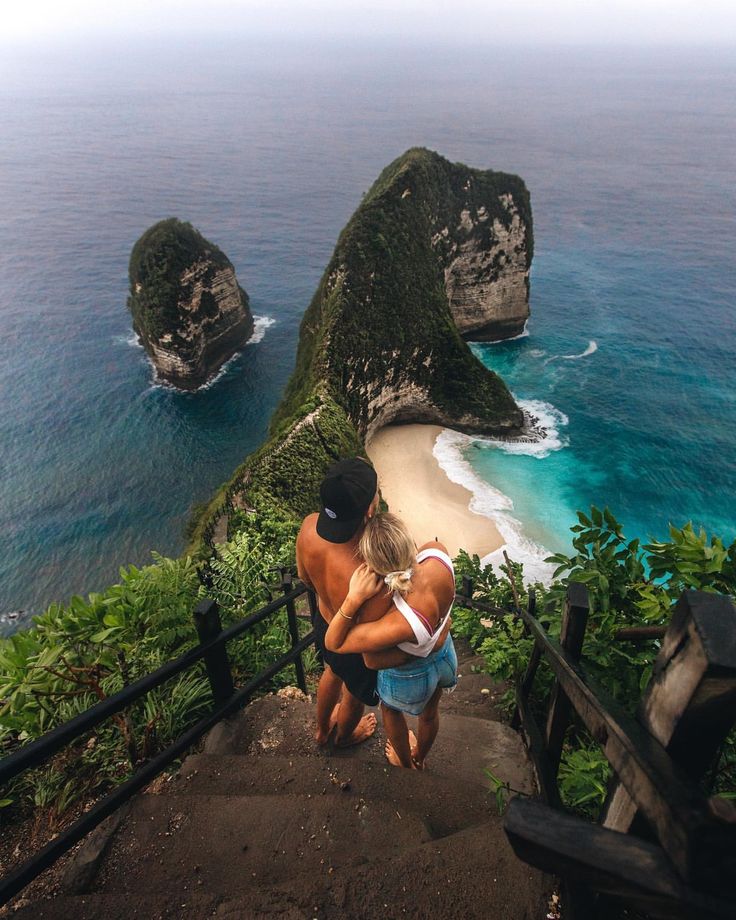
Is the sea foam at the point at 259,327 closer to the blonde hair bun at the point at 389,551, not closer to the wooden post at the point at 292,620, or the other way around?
the wooden post at the point at 292,620

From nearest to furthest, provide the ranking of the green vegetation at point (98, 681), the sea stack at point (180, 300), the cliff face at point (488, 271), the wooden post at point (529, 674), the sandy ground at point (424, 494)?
the green vegetation at point (98, 681) → the wooden post at point (529, 674) → the sandy ground at point (424, 494) → the sea stack at point (180, 300) → the cliff face at point (488, 271)

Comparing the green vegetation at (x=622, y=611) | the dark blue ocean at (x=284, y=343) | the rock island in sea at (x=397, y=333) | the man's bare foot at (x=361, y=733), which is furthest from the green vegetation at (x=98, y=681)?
the dark blue ocean at (x=284, y=343)

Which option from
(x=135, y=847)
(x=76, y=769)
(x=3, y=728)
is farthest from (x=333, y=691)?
(x=3, y=728)

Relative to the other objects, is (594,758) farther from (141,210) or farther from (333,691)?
(141,210)

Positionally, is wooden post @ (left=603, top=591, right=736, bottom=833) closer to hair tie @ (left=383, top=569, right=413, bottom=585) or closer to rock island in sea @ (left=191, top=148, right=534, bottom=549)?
hair tie @ (left=383, top=569, right=413, bottom=585)

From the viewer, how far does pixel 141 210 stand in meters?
75.8

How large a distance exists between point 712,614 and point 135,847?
3246 mm

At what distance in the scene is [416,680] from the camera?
3.62m

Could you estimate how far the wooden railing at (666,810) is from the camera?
1217mm

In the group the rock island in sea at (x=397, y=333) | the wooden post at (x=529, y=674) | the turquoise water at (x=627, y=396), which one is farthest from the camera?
the turquoise water at (x=627, y=396)

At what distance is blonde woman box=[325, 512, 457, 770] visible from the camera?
3047 millimetres

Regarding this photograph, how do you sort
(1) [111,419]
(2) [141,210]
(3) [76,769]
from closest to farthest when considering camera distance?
(3) [76,769]
(1) [111,419]
(2) [141,210]

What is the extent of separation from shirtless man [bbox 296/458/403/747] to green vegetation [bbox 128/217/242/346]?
3695 cm

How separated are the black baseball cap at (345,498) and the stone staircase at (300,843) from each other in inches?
64.5
